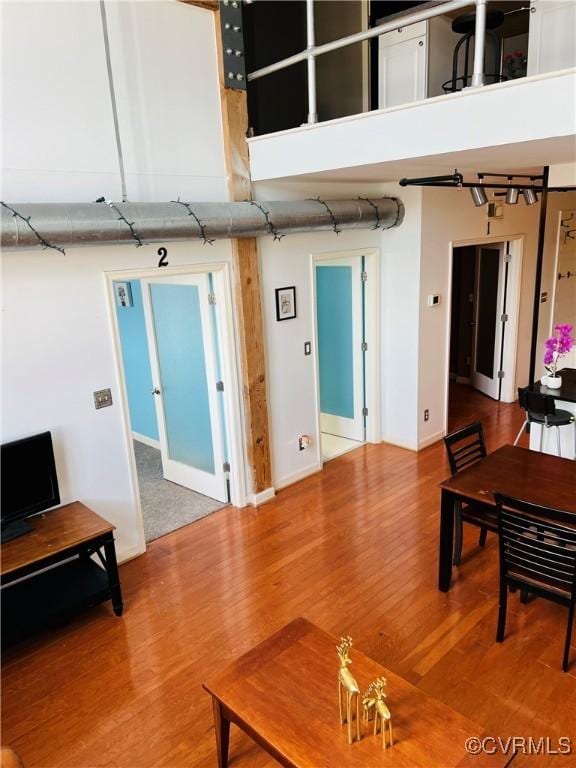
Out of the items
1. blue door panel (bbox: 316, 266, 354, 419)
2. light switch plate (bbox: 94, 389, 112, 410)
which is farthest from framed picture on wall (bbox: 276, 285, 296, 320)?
light switch plate (bbox: 94, 389, 112, 410)

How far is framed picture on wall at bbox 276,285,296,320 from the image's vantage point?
4730mm

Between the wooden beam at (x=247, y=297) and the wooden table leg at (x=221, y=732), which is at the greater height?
the wooden beam at (x=247, y=297)

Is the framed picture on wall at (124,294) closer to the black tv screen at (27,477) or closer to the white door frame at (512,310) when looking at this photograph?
the black tv screen at (27,477)

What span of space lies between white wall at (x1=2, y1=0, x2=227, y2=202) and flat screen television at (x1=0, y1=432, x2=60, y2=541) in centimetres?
144

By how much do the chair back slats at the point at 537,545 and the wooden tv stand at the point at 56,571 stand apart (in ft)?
7.52

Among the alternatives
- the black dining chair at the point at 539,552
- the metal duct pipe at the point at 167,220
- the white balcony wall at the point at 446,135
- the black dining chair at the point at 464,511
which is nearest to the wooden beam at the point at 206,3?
the white balcony wall at the point at 446,135

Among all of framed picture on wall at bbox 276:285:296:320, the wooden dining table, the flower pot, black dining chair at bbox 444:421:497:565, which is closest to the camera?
the wooden dining table

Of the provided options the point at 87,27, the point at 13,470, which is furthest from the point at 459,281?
the point at 13,470

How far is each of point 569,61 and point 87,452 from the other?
13.0 feet

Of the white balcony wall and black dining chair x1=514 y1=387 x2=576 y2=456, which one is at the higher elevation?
the white balcony wall

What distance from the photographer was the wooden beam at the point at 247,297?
4.08 metres

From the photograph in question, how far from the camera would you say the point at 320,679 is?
2264 mm

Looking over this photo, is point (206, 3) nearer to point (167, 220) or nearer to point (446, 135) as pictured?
point (167, 220)

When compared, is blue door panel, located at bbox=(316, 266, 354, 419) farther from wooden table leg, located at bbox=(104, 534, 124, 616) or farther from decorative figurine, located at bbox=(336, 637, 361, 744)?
decorative figurine, located at bbox=(336, 637, 361, 744)
